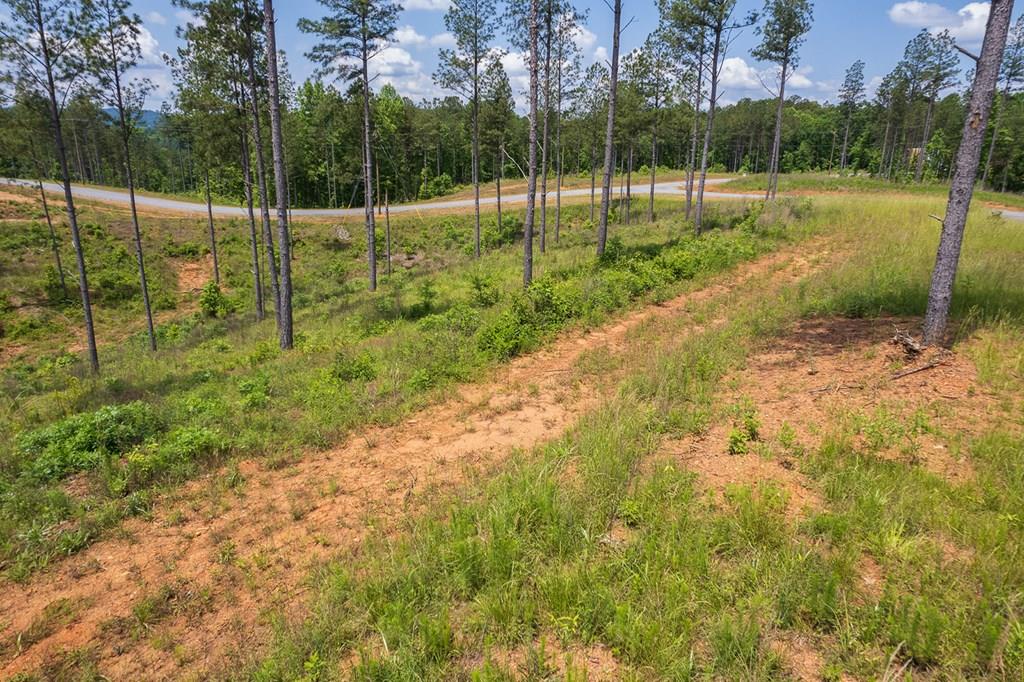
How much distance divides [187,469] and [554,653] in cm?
586

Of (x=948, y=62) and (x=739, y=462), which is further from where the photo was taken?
(x=948, y=62)

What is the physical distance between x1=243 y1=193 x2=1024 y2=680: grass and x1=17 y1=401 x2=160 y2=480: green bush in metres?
4.91

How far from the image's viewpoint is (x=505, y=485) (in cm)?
531

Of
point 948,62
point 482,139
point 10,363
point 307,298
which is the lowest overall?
point 10,363

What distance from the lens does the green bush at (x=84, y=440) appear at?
22.6ft

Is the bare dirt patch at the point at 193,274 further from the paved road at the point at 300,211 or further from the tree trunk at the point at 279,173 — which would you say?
the tree trunk at the point at 279,173

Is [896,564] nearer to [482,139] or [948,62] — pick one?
[482,139]

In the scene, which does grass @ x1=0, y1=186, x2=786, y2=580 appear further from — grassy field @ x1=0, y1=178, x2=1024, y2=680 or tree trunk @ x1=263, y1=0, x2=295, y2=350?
tree trunk @ x1=263, y1=0, x2=295, y2=350

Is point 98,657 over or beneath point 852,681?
beneath

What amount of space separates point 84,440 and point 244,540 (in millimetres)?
3956

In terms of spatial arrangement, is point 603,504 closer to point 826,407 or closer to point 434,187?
point 826,407

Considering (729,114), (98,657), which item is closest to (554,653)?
(98,657)

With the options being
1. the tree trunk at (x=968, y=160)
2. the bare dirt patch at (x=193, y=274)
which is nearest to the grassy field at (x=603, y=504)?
the tree trunk at (x=968, y=160)

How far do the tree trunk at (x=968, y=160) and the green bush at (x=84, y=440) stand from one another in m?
12.2
